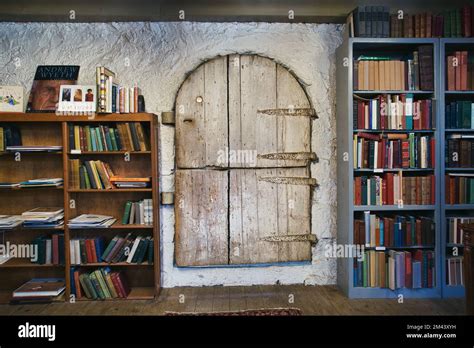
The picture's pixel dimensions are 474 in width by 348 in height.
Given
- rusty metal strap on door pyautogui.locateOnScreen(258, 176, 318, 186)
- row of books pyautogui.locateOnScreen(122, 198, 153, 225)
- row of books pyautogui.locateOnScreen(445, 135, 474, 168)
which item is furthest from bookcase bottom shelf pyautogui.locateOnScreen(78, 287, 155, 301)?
row of books pyautogui.locateOnScreen(445, 135, 474, 168)

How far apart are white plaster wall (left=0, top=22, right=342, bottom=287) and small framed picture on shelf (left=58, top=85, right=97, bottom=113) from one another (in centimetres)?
25

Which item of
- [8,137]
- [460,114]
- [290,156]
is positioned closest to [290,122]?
[290,156]

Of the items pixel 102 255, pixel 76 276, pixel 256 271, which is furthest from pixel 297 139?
pixel 76 276

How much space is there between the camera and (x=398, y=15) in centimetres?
313

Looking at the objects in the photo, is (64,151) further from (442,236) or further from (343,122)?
(442,236)

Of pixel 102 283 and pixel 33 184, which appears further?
pixel 102 283

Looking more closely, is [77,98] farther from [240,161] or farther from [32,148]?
[240,161]

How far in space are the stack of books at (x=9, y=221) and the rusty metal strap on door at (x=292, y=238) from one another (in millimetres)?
2168

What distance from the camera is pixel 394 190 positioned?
3.12 metres

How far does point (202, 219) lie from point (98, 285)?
1084 mm

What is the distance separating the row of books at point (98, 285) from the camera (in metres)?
3.11

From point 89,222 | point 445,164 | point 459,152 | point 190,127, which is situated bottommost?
point 89,222

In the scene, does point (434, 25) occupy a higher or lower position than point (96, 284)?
higher
